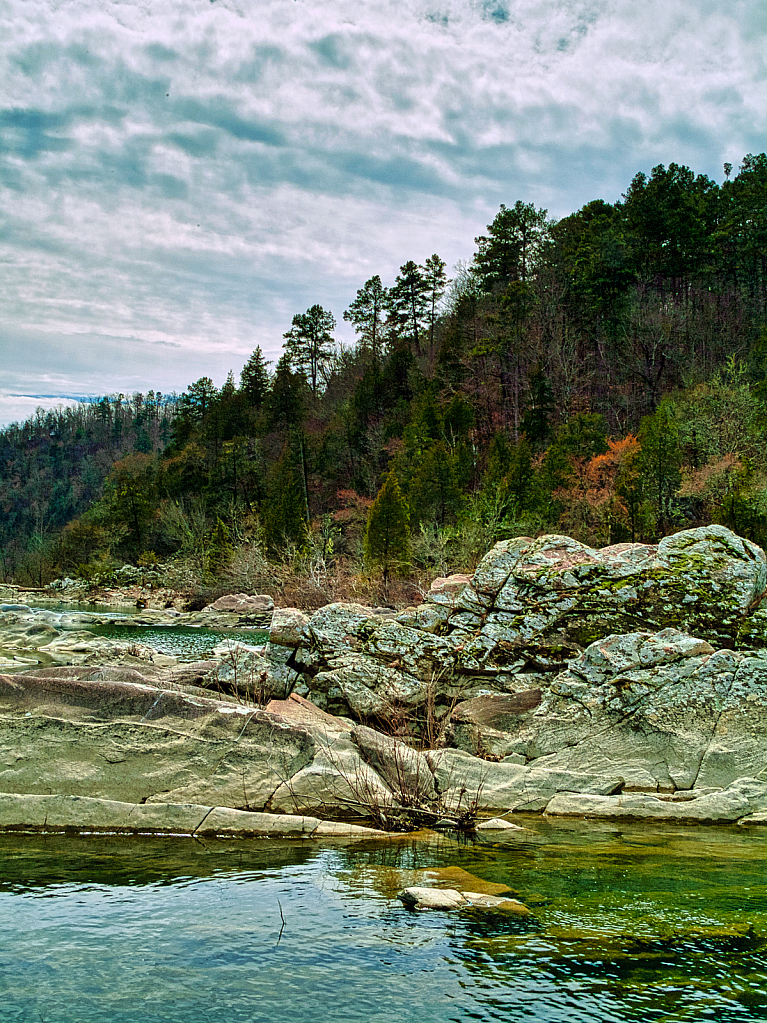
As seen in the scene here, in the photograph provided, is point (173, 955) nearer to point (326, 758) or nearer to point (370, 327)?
point (326, 758)

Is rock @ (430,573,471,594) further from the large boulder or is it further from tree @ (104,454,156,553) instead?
tree @ (104,454,156,553)

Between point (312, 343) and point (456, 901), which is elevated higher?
point (312, 343)

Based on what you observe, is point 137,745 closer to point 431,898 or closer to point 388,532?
point 431,898

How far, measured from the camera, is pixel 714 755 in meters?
10.1

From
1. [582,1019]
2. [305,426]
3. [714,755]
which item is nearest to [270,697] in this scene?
[714,755]

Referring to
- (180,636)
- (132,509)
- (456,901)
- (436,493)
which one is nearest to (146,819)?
(456,901)

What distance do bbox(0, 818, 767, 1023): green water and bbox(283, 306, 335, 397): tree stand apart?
237ft

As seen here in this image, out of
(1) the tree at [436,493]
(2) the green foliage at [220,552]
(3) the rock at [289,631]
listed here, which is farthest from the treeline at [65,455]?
(3) the rock at [289,631]

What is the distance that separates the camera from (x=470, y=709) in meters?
11.8

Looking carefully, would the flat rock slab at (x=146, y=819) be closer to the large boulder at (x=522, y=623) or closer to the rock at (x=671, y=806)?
the rock at (x=671, y=806)

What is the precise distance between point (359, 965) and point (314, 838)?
2.98 metres

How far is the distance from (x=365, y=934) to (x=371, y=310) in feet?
223

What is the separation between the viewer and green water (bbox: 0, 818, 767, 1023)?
4.89 meters

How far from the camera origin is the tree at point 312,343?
78.5 m
